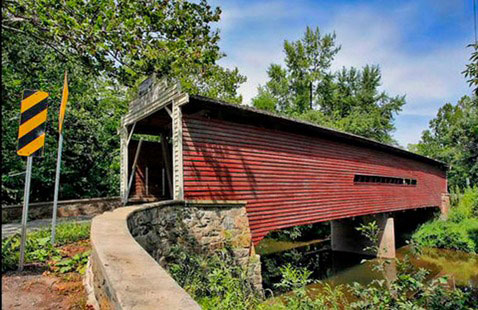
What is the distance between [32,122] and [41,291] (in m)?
1.86

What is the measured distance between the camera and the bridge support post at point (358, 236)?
51.6 feet

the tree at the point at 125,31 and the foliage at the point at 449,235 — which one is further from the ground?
the tree at the point at 125,31

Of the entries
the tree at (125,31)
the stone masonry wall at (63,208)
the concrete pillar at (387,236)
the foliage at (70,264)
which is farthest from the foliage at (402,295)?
the concrete pillar at (387,236)

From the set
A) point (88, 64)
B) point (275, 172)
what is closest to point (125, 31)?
point (88, 64)

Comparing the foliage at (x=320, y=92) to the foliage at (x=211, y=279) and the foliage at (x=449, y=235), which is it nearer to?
the foliage at (x=449, y=235)

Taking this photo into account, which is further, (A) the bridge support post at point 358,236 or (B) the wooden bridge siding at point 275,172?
(A) the bridge support post at point 358,236

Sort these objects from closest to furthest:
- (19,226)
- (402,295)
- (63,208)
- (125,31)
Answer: (402,295) → (125,31) → (19,226) → (63,208)

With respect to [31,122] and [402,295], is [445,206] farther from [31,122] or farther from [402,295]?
[31,122]

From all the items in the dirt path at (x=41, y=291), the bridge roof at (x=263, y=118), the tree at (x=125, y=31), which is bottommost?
the dirt path at (x=41, y=291)

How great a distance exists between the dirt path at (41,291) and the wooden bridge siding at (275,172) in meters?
3.46

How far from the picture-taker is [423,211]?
74.6 ft

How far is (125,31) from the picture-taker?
6.27 meters

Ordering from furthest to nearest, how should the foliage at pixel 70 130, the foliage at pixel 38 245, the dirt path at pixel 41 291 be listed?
the foliage at pixel 70 130
the foliage at pixel 38 245
the dirt path at pixel 41 291

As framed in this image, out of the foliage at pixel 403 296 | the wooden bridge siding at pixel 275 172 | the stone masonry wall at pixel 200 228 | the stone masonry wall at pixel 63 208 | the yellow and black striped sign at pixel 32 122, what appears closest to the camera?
the yellow and black striped sign at pixel 32 122
